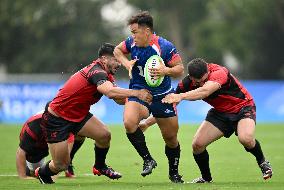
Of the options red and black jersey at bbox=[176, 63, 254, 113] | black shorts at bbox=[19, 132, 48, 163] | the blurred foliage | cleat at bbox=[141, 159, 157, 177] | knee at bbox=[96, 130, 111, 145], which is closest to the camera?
cleat at bbox=[141, 159, 157, 177]

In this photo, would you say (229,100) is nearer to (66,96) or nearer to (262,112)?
(66,96)

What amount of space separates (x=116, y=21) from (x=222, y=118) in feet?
203

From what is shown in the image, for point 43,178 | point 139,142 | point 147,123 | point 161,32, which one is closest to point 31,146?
point 43,178

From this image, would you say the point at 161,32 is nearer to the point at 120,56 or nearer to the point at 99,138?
the point at 99,138

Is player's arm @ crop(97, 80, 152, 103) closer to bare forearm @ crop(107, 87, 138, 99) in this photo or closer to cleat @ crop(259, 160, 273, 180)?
bare forearm @ crop(107, 87, 138, 99)

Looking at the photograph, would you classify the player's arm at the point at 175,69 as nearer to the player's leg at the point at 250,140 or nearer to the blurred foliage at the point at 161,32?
the player's leg at the point at 250,140

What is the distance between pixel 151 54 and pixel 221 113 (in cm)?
181

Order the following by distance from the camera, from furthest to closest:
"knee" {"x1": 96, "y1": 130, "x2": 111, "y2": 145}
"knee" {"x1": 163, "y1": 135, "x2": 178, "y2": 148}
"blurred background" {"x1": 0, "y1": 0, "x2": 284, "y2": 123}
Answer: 1. "blurred background" {"x1": 0, "y1": 0, "x2": 284, "y2": 123}
2. "knee" {"x1": 96, "y1": 130, "x2": 111, "y2": 145}
3. "knee" {"x1": 163, "y1": 135, "x2": 178, "y2": 148}

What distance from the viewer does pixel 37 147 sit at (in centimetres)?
1623

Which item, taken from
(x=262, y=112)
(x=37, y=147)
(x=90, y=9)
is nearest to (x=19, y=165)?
(x=37, y=147)

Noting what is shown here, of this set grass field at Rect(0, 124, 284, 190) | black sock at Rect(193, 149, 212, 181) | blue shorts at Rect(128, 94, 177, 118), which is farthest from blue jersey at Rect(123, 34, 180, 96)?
grass field at Rect(0, 124, 284, 190)

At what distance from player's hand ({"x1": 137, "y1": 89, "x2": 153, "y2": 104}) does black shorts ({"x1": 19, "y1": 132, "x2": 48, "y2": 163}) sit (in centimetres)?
282

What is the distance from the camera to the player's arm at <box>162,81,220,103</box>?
1402 cm

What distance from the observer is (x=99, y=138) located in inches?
596
